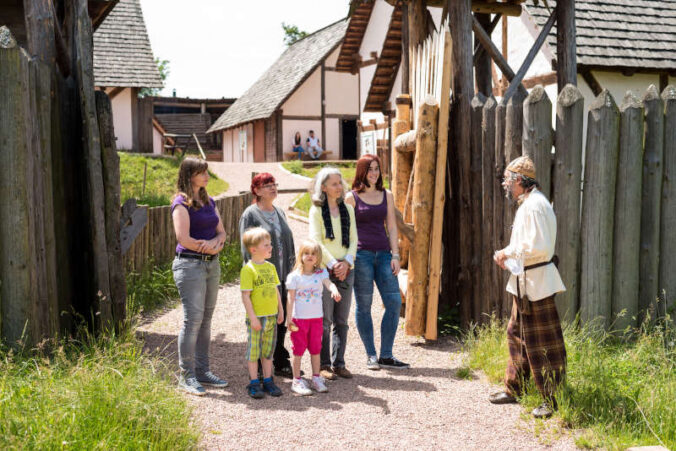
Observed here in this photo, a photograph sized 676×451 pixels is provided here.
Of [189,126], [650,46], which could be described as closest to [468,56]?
[650,46]

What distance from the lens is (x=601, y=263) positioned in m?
5.61

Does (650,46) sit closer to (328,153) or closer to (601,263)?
(601,263)

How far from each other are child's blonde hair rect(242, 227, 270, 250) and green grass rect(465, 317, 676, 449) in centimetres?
208

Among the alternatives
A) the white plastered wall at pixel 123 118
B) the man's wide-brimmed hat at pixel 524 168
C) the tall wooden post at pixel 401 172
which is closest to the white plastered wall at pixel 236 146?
the white plastered wall at pixel 123 118

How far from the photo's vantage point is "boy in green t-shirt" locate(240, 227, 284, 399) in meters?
5.08

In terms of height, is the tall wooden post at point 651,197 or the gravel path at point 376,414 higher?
the tall wooden post at point 651,197

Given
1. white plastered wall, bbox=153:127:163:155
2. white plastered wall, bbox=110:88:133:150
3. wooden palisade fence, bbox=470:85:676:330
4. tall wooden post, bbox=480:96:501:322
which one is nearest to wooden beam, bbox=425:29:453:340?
tall wooden post, bbox=480:96:501:322

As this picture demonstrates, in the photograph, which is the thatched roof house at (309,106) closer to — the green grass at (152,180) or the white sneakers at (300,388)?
the green grass at (152,180)

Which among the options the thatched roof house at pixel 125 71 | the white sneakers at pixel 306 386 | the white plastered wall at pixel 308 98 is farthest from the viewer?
the white plastered wall at pixel 308 98

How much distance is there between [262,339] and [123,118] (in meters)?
17.3

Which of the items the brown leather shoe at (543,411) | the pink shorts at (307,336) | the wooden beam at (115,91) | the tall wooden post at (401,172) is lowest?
the brown leather shoe at (543,411)

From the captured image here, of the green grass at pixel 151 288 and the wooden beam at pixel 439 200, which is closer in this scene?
the wooden beam at pixel 439 200

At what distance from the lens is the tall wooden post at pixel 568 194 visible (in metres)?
5.63

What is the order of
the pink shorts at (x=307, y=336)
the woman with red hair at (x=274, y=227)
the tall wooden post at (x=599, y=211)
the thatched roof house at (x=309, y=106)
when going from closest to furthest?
the pink shorts at (x=307, y=336), the woman with red hair at (x=274, y=227), the tall wooden post at (x=599, y=211), the thatched roof house at (x=309, y=106)
